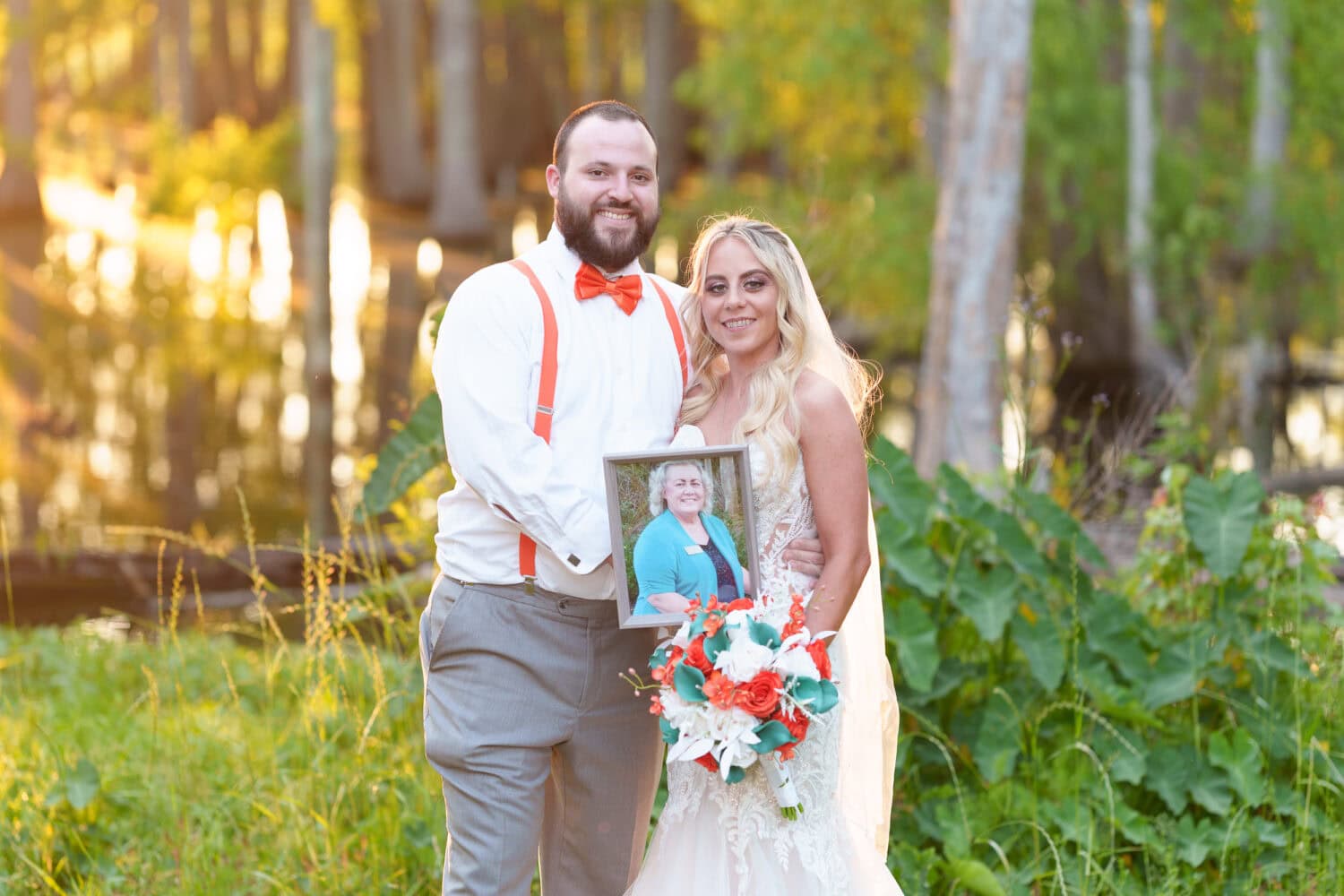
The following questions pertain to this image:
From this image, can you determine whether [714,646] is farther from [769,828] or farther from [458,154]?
[458,154]

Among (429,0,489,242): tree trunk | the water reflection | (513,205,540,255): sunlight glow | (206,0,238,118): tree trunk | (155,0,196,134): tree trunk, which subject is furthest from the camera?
(206,0,238,118): tree trunk

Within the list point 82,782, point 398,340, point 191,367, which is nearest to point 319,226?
point 191,367

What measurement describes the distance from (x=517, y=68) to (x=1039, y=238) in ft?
105

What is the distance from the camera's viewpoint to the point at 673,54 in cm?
3853

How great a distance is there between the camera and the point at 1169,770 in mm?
4625

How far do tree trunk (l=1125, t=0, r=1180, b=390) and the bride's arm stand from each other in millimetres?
12422

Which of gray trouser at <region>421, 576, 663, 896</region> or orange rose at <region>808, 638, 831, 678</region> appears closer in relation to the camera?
orange rose at <region>808, 638, 831, 678</region>

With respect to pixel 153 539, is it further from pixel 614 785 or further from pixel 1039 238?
pixel 1039 238

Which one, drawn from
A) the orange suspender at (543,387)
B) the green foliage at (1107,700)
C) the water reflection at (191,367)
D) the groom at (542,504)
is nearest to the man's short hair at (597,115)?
the groom at (542,504)

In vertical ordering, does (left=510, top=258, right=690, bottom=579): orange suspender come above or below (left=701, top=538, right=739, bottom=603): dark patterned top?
above

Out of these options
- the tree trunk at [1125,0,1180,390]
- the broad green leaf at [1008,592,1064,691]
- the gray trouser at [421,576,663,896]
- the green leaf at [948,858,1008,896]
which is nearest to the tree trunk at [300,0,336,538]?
the tree trunk at [1125,0,1180,390]

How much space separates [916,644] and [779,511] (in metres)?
1.40

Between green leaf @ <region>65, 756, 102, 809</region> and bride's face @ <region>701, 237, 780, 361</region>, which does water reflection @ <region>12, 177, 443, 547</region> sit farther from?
bride's face @ <region>701, 237, 780, 361</region>

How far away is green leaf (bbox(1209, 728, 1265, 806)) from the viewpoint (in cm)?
447
